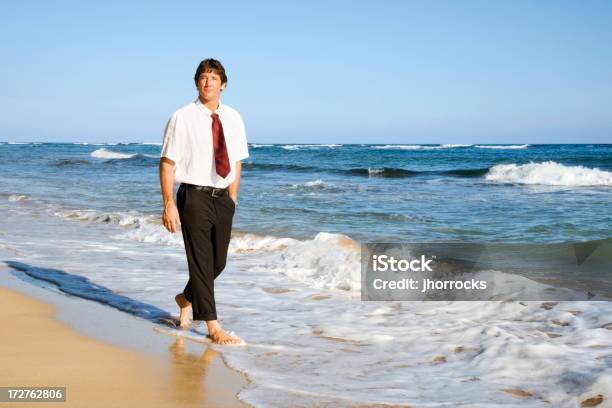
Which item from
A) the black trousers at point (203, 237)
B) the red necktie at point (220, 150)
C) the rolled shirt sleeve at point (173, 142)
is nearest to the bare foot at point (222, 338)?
the black trousers at point (203, 237)

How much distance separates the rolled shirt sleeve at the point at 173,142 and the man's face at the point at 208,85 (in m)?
0.22

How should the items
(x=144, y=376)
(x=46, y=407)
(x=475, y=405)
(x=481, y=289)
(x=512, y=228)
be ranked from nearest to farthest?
(x=46, y=407)
(x=475, y=405)
(x=144, y=376)
(x=481, y=289)
(x=512, y=228)

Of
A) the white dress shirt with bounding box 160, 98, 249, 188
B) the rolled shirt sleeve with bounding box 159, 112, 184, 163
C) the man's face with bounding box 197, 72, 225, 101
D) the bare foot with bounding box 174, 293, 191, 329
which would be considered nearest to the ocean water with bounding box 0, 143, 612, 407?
the bare foot with bounding box 174, 293, 191, 329

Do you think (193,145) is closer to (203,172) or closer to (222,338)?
(203,172)

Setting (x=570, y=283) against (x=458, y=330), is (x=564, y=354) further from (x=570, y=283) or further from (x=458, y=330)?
(x=570, y=283)

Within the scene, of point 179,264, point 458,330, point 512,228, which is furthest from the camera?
point 512,228

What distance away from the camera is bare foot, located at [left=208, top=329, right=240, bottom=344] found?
13.7 feet

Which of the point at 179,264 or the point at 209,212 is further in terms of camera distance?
the point at 179,264

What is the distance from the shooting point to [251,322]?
4898mm

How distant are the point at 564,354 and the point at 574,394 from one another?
645mm

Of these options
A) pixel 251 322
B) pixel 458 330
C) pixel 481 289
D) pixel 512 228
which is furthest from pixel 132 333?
pixel 512 228

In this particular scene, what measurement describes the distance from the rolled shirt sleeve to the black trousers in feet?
0.68

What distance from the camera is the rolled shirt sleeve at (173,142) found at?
398 cm

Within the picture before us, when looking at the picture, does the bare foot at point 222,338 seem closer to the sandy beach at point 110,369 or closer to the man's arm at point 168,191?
the sandy beach at point 110,369
